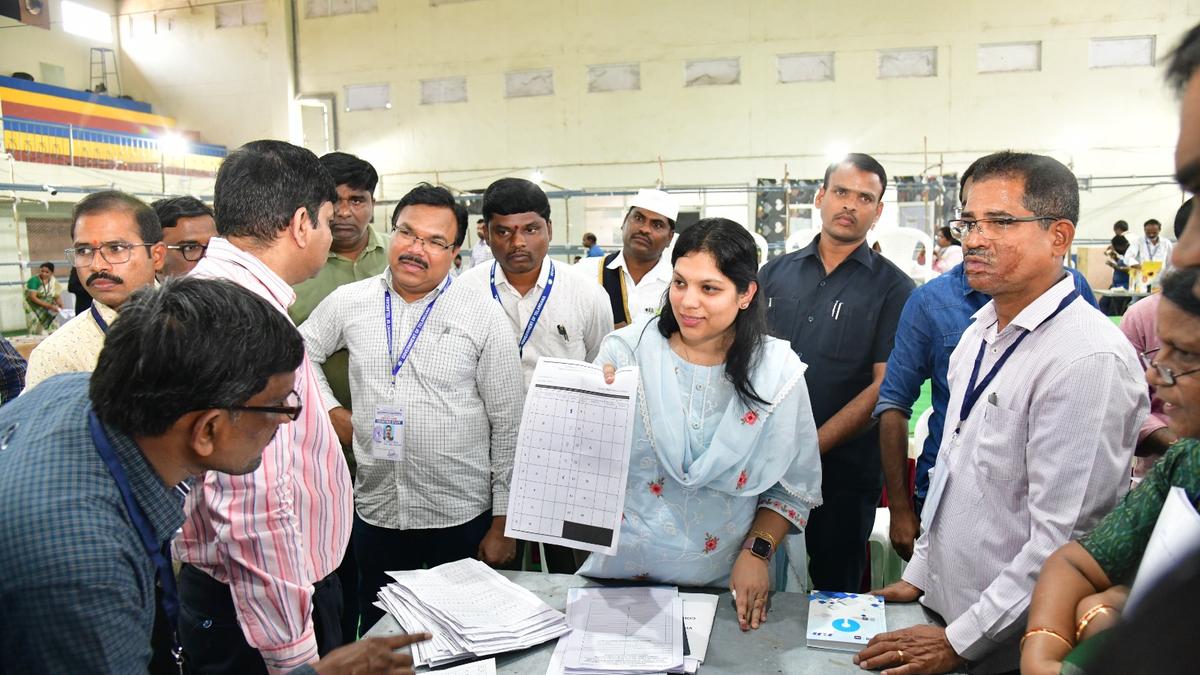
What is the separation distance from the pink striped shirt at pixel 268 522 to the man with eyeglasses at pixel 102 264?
69cm

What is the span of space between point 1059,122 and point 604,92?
336 inches

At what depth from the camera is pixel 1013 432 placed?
1479mm

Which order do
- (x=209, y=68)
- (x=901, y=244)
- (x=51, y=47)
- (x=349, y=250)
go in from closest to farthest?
(x=349, y=250), (x=901, y=244), (x=51, y=47), (x=209, y=68)

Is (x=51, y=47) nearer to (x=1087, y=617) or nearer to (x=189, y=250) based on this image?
(x=189, y=250)

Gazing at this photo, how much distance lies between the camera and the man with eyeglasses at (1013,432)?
1393mm

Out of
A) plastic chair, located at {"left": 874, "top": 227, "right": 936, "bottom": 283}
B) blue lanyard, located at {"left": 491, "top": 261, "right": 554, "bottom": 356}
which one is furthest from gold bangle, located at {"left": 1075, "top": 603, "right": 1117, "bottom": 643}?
plastic chair, located at {"left": 874, "top": 227, "right": 936, "bottom": 283}

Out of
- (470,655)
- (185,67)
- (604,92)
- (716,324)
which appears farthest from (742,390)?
(185,67)

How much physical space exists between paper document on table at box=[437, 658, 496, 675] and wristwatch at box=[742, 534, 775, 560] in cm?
67

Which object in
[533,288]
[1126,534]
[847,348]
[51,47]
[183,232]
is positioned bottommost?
[1126,534]

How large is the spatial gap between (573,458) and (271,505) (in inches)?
24.6

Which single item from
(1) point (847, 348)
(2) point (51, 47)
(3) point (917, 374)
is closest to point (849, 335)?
(1) point (847, 348)

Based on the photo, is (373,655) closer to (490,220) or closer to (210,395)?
(210,395)

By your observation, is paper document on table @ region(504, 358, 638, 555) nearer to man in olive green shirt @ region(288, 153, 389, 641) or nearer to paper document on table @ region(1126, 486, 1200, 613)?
paper document on table @ region(1126, 486, 1200, 613)

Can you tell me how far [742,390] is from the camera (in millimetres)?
1783
